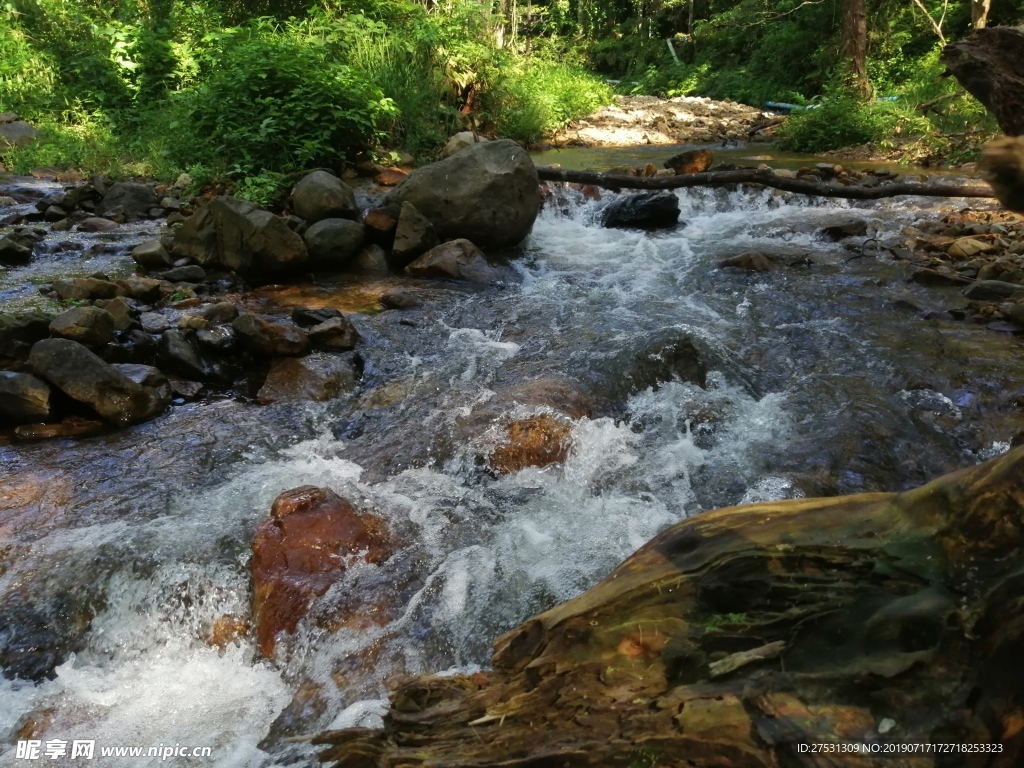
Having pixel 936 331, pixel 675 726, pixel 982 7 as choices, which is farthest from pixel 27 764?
pixel 982 7

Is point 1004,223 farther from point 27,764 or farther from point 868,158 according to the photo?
point 27,764

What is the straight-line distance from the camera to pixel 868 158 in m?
12.8

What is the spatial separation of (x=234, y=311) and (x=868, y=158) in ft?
39.4

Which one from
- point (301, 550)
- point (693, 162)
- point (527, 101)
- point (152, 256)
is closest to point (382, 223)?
point (152, 256)

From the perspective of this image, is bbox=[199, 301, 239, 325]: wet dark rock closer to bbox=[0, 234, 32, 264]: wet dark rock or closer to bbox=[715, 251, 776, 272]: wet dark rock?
bbox=[0, 234, 32, 264]: wet dark rock

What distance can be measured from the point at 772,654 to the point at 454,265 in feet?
19.5

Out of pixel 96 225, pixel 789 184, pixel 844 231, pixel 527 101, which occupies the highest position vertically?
pixel 789 184

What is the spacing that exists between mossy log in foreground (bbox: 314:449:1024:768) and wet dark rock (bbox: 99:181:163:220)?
8.78 metres

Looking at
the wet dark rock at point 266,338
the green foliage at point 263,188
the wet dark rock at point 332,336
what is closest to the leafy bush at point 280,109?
the green foliage at point 263,188

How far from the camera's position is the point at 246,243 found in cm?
661

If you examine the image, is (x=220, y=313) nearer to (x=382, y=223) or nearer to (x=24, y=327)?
(x=24, y=327)

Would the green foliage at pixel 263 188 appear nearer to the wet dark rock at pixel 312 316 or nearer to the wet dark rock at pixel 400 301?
the wet dark rock at pixel 400 301

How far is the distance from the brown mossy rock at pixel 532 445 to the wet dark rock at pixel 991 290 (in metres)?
4.37

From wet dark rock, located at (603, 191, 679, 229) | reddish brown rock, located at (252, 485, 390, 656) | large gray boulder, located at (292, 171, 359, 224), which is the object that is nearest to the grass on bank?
large gray boulder, located at (292, 171, 359, 224)
